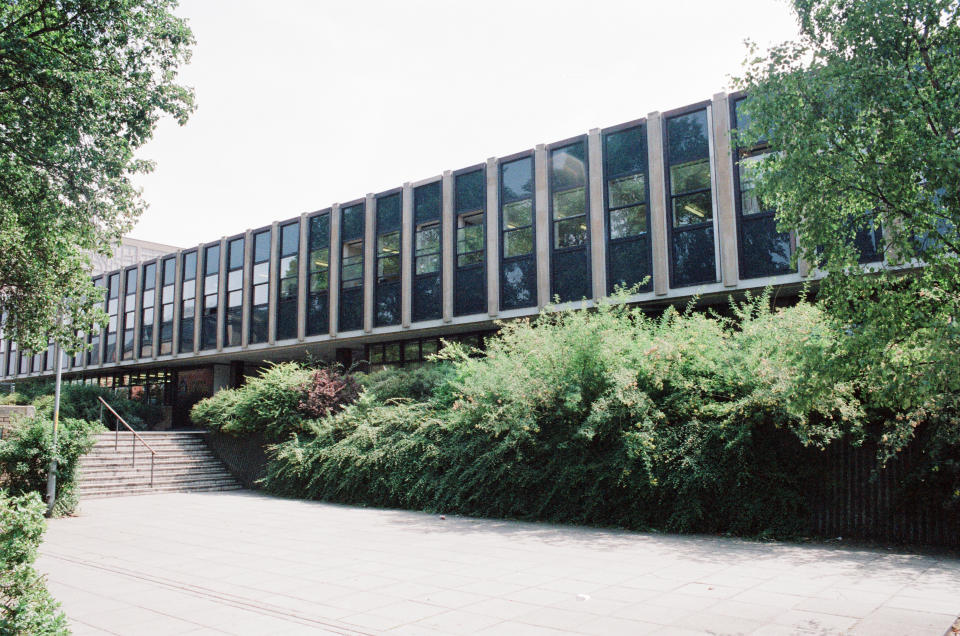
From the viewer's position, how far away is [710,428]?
953cm

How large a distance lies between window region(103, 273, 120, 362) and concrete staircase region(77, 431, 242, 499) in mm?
17641

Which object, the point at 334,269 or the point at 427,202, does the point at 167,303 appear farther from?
the point at 427,202

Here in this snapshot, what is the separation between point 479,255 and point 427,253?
2331 mm

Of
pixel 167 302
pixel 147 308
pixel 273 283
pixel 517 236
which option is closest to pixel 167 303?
pixel 167 302

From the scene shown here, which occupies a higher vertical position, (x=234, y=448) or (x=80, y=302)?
(x=80, y=302)

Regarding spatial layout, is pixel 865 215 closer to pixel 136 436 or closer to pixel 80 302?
pixel 80 302

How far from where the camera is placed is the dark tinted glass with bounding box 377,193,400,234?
78.9 feet

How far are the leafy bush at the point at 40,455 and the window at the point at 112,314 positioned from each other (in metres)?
25.2

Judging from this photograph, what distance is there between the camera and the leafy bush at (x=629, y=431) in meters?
9.08

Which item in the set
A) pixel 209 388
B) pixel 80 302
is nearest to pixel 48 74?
pixel 80 302

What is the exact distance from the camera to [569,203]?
1992 centimetres

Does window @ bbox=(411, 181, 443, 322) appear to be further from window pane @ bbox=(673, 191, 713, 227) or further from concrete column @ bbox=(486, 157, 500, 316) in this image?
window pane @ bbox=(673, 191, 713, 227)

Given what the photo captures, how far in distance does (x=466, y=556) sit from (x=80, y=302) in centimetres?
1121

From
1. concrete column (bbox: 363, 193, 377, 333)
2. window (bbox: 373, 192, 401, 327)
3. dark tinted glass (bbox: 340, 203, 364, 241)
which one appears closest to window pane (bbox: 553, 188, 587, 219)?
window (bbox: 373, 192, 401, 327)
